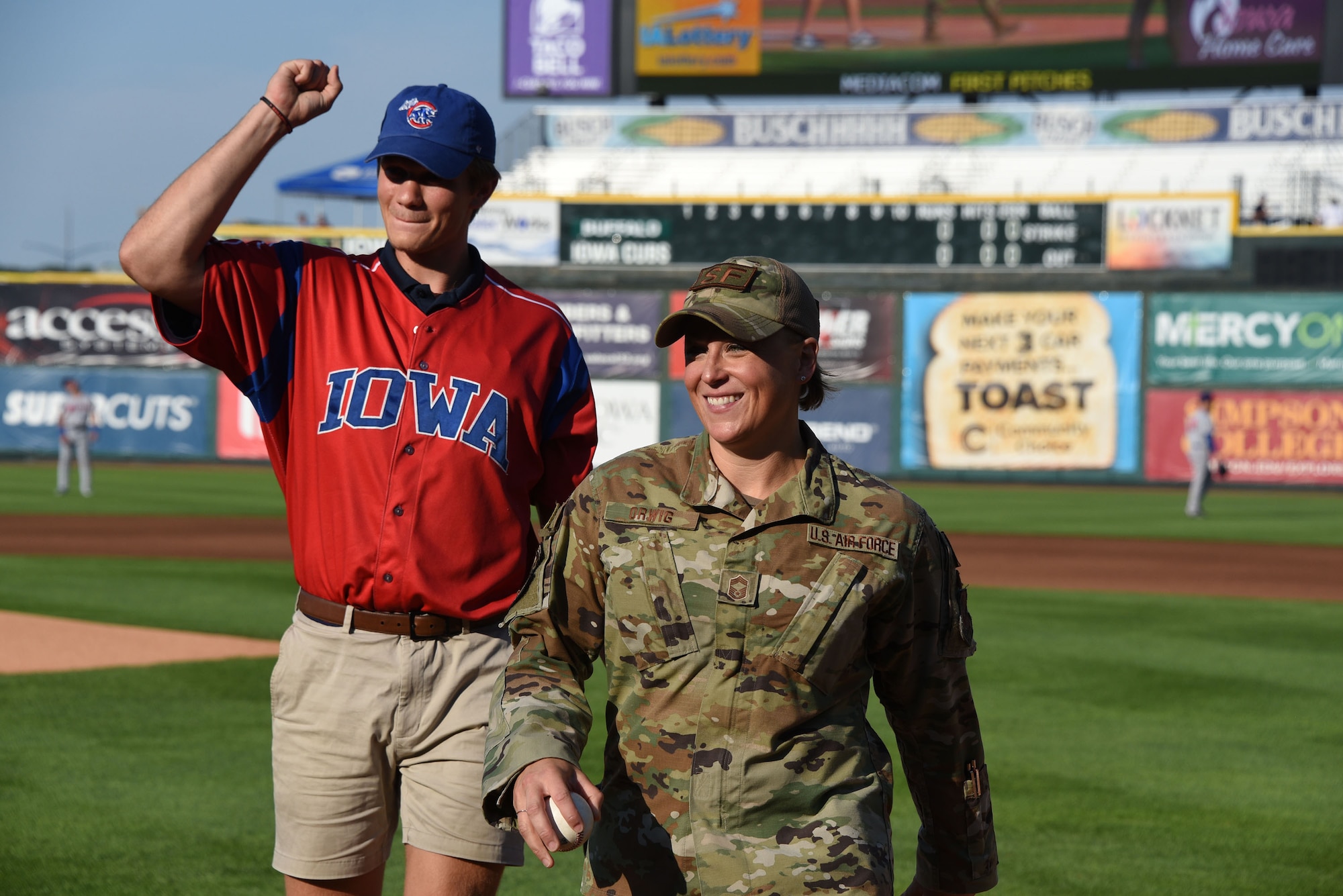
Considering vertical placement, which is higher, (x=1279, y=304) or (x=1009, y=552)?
(x=1279, y=304)

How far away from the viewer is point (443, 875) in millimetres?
3463

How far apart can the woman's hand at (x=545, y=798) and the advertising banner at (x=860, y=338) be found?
2966cm

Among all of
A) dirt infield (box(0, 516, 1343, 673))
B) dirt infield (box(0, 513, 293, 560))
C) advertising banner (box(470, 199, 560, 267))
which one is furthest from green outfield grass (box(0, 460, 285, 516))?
advertising banner (box(470, 199, 560, 267))

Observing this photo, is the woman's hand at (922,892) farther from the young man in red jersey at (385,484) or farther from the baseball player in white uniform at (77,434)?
the baseball player in white uniform at (77,434)

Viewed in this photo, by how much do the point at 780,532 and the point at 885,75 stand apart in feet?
138

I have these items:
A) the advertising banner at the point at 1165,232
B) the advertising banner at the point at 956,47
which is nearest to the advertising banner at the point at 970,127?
the advertising banner at the point at 956,47

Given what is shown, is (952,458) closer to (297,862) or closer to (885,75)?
(885,75)

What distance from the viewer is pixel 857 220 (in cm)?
3216

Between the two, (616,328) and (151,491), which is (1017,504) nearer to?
(616,328)

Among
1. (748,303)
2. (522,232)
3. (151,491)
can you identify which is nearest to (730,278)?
(748,303)

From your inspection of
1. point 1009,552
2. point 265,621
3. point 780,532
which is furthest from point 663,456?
point 1009,552

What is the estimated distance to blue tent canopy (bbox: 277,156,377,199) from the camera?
45.1 m

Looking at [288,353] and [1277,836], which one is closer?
[288,353]

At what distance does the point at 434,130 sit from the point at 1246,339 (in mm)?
29573
